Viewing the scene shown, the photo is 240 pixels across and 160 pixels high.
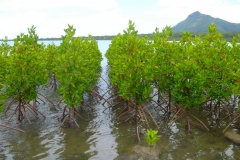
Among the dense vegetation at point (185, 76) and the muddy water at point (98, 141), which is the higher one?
the dense vegetation at point (185, 76)

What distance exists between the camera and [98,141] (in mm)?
15164

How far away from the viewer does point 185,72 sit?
49.0 feet

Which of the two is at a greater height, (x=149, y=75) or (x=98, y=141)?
(x=149, y=75)

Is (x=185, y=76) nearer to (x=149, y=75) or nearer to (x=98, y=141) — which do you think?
(x=149, y=75)

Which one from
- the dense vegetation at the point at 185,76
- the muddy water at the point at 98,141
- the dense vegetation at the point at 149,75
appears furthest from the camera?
the dense vegetation at the point at 149,75

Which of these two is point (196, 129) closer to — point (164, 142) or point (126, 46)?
point (164, 142)

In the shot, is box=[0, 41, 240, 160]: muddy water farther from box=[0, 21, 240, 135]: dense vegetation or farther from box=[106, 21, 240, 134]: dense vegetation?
box=[106, 21, 240, 134]: dense vegetation

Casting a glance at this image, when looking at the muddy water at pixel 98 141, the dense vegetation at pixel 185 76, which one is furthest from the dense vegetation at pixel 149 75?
the muddy water at pixel 98 141

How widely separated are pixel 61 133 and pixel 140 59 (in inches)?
284

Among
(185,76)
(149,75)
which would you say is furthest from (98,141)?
(185,76)

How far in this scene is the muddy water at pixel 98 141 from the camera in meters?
13.3

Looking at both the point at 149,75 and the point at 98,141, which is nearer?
the point at 98,141

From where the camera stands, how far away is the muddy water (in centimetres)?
1329

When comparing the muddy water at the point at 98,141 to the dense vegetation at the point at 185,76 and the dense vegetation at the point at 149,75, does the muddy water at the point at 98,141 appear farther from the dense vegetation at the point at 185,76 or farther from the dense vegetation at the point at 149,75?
the dense vegetation at the point at 185,76
